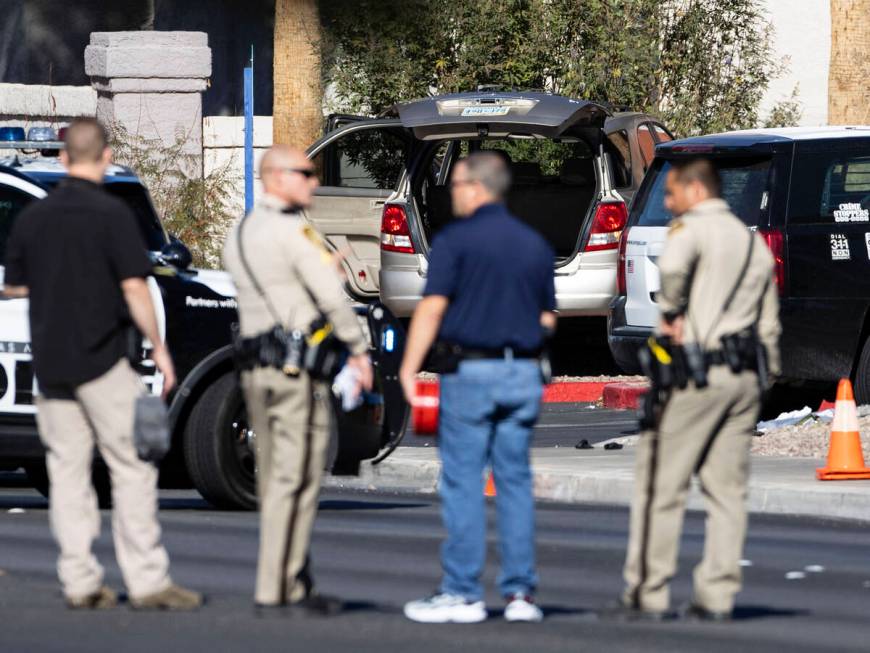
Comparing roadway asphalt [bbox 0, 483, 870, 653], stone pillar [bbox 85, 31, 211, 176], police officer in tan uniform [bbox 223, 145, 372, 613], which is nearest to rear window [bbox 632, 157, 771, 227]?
roadway asphalt [bbox 0, 483, 870, 653]

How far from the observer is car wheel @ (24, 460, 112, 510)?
12453mm

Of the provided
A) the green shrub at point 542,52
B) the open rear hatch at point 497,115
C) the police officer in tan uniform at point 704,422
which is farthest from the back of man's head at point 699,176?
the green shrub at point 542,52

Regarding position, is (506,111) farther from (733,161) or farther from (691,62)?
(691,62)

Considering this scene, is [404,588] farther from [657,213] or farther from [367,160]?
[367,160]

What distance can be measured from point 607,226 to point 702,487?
31.2 ft

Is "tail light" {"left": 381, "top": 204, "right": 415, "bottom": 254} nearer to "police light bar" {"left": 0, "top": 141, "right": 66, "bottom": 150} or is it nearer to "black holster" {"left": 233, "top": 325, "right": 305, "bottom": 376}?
"police light bar" {"left": 0, "top": 141, "right": 66, "bottom": 150}

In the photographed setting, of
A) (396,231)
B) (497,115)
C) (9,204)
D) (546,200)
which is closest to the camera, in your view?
(9,204)

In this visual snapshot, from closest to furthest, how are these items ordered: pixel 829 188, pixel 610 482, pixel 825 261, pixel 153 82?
pixel 610 482 → pixel 825 261 → pixel 829 188 → pixel 153 82

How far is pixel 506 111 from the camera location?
17.1 metres

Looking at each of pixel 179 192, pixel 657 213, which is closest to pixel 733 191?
pixel 657 213

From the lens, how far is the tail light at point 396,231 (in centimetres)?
1802

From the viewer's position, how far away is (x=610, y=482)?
1277cm

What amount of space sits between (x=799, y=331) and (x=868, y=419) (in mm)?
→ 738

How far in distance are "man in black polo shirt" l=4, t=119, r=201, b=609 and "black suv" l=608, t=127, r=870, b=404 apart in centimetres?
684
